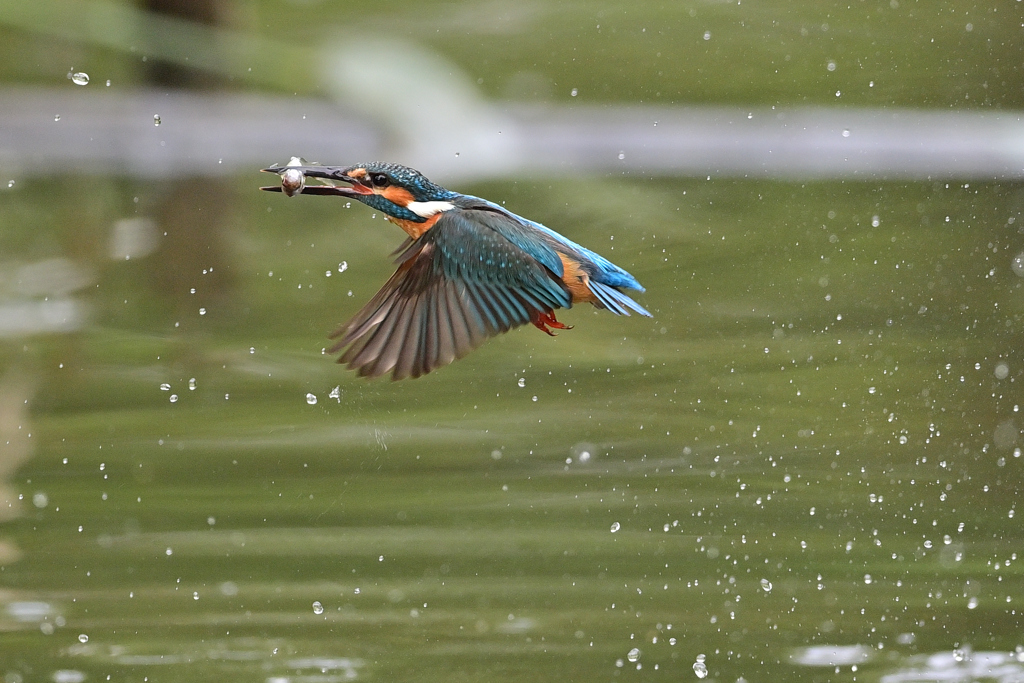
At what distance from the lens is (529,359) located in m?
3.71

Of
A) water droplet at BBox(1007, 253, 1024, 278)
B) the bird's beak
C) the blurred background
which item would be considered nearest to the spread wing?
the bird's beak

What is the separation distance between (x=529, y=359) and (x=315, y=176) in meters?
1.70

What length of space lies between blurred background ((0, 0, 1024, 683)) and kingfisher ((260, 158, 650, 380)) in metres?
0.53

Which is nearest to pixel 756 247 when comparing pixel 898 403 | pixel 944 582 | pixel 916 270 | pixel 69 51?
pixel 916 270

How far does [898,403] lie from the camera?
341 centimetres

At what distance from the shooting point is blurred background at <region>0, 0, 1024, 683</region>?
2451 mm

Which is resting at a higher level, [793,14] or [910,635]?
[793,14]

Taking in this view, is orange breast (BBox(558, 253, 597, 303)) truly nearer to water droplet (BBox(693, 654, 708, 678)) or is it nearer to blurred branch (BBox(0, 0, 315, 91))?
water droplet (BBox(693, 654, 708, 678))

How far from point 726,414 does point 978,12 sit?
3.24 m

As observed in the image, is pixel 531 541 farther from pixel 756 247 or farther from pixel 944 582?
pixel 756 247

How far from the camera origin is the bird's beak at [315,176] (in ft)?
6.47

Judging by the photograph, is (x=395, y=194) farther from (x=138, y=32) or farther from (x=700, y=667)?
(x=138, y=32)

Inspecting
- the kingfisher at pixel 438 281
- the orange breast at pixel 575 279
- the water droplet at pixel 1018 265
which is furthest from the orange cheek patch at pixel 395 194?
the water droplet at pixel 1018 265

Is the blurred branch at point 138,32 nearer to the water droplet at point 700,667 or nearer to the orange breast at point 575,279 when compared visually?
the orange breast at point 575,279
